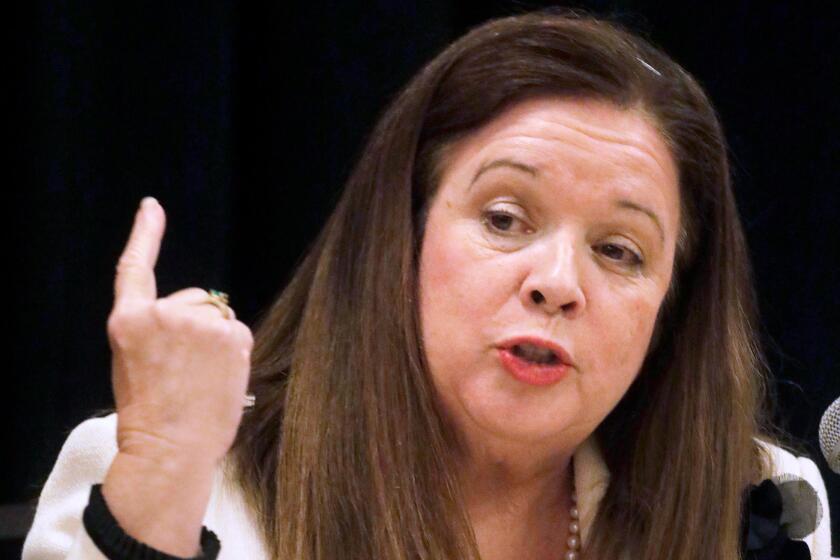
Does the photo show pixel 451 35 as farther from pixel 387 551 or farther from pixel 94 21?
pixel 387 551

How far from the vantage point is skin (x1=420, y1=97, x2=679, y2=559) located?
1.50m

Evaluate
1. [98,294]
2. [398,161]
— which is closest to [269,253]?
[98,294]

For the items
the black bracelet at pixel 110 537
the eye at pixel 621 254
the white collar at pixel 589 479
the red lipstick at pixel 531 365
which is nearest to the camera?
the black bracelet at pixel 110 537

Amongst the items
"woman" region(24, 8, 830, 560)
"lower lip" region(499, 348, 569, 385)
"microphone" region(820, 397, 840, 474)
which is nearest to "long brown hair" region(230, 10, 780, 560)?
"woman" region(24, 8, 830, 560)

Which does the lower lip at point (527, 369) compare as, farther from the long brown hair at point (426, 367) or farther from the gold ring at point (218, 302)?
the gold ring at point (218, 302)

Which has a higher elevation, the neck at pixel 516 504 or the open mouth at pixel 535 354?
the open mouth at pixel 535 354

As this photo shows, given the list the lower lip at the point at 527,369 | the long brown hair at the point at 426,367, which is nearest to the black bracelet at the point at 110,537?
the long brown hair at the point at 426,367

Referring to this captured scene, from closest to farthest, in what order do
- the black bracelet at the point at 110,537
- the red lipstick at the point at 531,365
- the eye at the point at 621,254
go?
the black bracelet at the point at 110,537 < the red lipstick at the point at 531,365 < the eye at the point at 621,254

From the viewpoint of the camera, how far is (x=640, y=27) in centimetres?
240

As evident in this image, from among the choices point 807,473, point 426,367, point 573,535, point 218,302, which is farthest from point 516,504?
point 218,302

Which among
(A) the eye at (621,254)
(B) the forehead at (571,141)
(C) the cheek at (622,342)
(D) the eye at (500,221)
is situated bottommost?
(C) the cheek at (622,342)

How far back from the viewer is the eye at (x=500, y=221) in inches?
61.2

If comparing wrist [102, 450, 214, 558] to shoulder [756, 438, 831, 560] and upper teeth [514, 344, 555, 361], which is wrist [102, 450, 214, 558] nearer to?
upper teeth [514, 344, 555, 361]

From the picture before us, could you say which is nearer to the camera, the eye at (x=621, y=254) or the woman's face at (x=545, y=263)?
the woman's face at (x=545, y=263)
